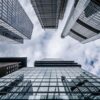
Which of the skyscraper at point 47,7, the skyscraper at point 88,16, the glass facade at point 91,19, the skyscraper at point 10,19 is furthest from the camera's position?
the skyscraper at point 47,7

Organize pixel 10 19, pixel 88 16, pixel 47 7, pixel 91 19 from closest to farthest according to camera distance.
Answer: pixel 10 19 → pixel 47 7 → pixel 91 19 → pixel 88 16

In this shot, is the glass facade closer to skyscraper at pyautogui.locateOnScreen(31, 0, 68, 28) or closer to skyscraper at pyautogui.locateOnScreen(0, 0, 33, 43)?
skyscraper at pyautogui.locateOnScreen(31, 0, 68, 28)

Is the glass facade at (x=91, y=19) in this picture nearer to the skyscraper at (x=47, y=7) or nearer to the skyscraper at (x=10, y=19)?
the skyscraper at (x=47, y=7)

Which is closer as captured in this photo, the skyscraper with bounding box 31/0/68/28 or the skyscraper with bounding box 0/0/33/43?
the skyscraper with bounding box 0/0/33/43

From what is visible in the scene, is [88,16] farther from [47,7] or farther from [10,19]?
[10,19]

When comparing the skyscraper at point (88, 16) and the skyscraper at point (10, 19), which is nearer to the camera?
the skyscraper at point (88, 16)

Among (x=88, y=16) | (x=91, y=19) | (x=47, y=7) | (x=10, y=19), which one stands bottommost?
(x=10, y=19)

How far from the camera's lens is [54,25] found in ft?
354

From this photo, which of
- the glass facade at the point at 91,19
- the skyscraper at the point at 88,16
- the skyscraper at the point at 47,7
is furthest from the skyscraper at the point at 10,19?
the glass facade at the point at 91,19

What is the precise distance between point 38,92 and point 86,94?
7.12m

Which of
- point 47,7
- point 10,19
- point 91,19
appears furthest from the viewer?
point 91,19

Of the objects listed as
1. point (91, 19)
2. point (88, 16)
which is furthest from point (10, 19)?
point (91, 19)

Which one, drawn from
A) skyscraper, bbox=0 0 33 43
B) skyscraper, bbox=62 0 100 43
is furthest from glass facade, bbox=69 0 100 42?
skyscraper, bbox=0 0 33 43

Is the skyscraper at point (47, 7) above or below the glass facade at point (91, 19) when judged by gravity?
above
